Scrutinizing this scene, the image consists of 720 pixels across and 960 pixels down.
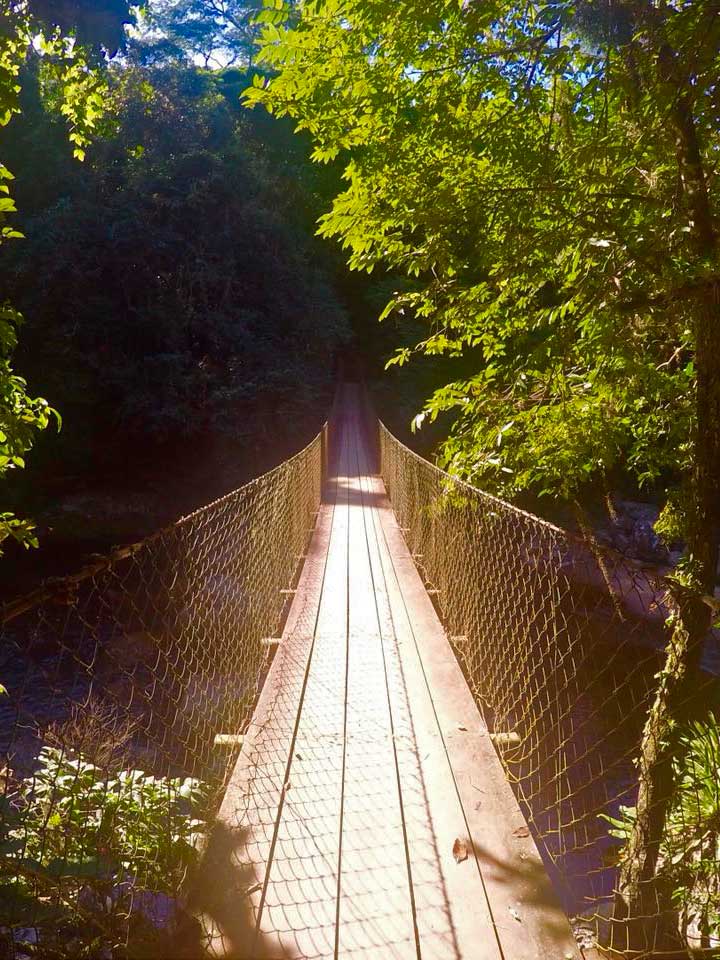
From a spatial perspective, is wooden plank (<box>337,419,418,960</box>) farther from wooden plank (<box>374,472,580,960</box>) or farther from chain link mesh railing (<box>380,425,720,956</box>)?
chain link mesh railing (<box>380,425,720,956</box>)

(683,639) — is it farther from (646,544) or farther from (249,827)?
(646,544)

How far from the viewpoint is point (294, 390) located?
13406 millimetres

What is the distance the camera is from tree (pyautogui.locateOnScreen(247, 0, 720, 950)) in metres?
1.51

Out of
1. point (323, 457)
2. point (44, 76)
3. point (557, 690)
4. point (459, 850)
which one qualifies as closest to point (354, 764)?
point (459, 850)

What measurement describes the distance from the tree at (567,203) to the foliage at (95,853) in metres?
1.10

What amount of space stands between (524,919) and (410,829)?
14.2 inches

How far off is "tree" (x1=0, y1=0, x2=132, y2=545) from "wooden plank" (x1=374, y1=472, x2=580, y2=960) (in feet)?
5.08

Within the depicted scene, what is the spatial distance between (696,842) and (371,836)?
1.02 meters

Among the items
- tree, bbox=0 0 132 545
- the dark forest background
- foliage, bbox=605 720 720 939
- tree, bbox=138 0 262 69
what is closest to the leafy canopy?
foliage, bbox=605 720 720 939

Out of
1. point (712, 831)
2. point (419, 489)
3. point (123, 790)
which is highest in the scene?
point (419, 489)

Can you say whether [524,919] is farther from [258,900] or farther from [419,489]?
[419,489]

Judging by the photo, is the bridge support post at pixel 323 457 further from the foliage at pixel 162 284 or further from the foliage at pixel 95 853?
the foliage at pixel 95 853

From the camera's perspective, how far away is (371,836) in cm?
162

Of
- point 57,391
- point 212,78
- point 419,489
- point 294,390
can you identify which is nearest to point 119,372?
point 57,391
